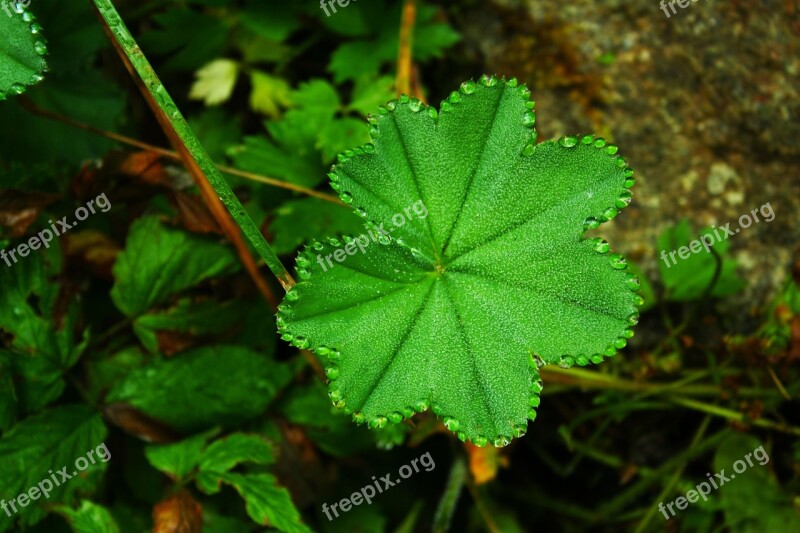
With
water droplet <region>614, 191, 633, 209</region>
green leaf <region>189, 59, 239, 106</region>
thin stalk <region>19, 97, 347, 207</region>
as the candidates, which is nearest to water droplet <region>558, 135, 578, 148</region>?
water droplet <region>614, 191, 633, 209</region>

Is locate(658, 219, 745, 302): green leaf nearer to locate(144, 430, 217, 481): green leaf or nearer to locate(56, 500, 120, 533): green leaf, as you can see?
locate(144, 430, 217, 481): green leaf

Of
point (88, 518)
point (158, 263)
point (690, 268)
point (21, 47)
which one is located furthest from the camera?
point (690, 268)

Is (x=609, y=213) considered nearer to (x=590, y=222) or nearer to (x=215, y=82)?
(x=590, y=222)

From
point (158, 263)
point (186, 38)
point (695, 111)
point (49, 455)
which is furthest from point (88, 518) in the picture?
point (695, 111)

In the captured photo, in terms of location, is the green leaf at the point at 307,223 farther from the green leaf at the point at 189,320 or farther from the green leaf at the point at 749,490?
the green leaf at the point at 749,490

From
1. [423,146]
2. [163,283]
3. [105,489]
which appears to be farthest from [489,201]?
[105,489]

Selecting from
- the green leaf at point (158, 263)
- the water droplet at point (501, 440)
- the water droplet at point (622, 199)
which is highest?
the green leaf at point (158, 263)

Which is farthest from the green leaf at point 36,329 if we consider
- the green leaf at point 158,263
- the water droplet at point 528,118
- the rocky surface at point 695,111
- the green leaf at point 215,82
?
the rocky surface at point 695,111
